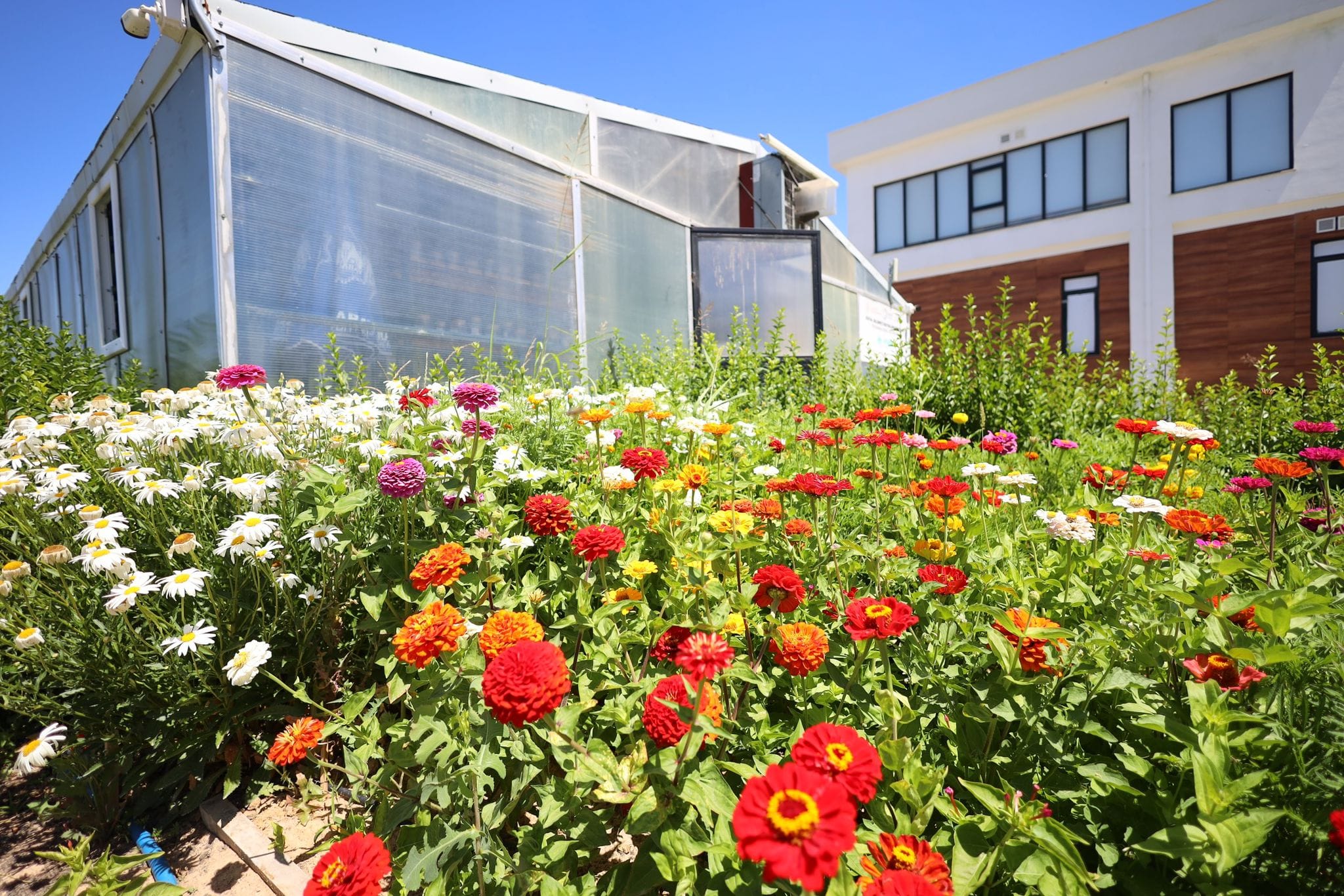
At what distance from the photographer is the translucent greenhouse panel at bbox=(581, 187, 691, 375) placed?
5.22 metres

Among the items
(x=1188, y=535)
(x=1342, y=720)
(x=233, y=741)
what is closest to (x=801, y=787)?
(x=1342, y=720)

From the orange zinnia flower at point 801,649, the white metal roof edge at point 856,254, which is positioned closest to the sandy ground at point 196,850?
the orange zinnia flower at point 801,649

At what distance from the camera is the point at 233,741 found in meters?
1.59

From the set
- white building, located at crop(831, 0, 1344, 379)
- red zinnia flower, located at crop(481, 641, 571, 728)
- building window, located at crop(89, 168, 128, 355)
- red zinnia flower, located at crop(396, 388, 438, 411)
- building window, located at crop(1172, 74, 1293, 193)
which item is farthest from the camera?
building window, located at crop(1172, 74, 1293, 193)

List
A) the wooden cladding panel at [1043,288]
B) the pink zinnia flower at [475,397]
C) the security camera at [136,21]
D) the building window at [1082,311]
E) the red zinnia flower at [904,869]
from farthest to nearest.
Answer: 1. the building window at [1082,311]
2. the wooden cladding panel at [1043,288]
3. the security camera at [136,21]
4. the pink zinnia flower at [475,397]
5. the red zinnia flower at [904,869]

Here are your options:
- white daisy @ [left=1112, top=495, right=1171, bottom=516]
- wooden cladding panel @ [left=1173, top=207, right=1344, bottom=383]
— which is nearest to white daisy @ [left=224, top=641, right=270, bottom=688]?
white daisy @ [left=1112, top=495, right=1171, bottom=516]

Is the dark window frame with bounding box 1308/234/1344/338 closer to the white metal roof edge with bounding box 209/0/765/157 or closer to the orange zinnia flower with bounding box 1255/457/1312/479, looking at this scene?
the white metal roof edge with bounding box 209/0/765/157

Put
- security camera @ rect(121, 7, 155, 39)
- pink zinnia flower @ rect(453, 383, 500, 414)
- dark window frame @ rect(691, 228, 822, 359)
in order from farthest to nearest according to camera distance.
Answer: dark window frame @ rect(691, 228, 822, 359)
security camera @ rect(121, 7, 155, 39)
pink zinnia flower @ rect(453, 383, 500, 414)

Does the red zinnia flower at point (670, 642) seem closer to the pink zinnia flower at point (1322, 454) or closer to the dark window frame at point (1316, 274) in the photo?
the pink zinnia flower at point (1322, 454)

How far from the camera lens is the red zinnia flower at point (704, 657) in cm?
75

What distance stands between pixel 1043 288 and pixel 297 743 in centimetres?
1466

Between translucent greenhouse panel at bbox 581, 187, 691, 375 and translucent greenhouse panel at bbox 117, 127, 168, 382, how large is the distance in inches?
109

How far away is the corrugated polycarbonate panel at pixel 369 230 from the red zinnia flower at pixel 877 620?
3.32 m

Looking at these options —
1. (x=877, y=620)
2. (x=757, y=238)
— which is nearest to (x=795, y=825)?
(x=877, y=620)
